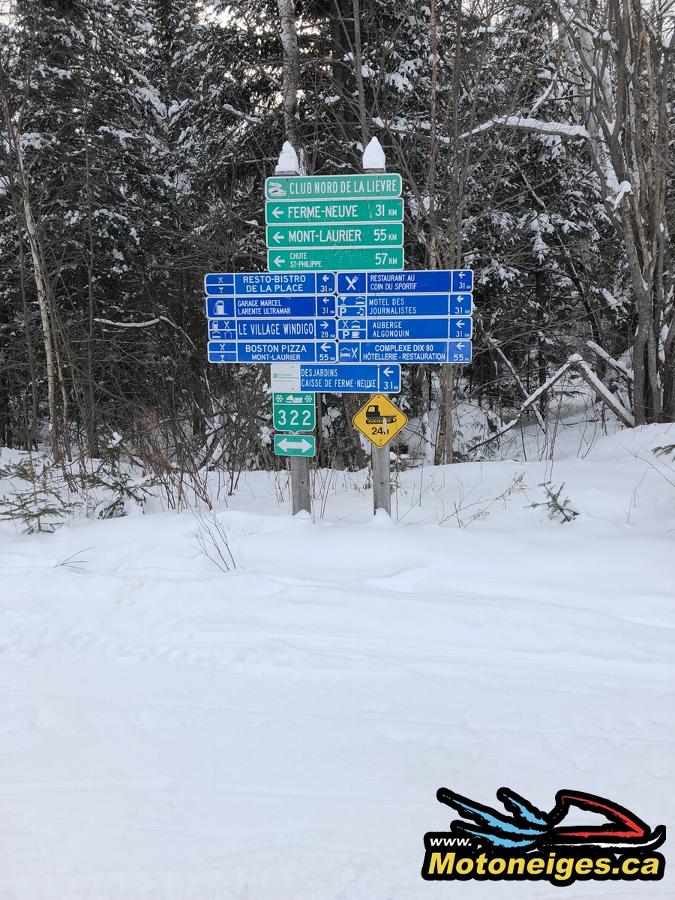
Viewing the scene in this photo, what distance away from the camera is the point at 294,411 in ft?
17.6

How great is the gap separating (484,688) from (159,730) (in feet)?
4.96

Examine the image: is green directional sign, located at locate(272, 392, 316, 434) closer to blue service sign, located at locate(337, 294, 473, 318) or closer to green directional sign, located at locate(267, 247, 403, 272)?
blue service sign, located at locate(337, 294, 473, 318)

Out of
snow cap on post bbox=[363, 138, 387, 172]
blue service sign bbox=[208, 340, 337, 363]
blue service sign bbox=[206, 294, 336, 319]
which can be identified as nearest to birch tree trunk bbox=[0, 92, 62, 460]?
blue service sign bbox=[208, 340, 337, 363]

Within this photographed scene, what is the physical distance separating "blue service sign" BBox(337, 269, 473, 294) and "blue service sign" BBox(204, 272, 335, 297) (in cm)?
15

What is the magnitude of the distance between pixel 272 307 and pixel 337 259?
0.66 metres

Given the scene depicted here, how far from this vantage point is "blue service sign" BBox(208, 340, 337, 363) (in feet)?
17.0

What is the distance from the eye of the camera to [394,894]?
1.95m

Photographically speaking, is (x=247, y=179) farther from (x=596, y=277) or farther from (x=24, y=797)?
(x=24, y=797)

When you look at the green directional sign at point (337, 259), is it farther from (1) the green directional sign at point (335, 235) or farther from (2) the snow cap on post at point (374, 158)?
(2) the snow cap on post at point (374, 158)

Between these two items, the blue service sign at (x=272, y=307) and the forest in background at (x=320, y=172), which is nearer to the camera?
the blue service sign at (x=272, y=307)

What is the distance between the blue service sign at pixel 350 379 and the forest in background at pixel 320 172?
2219mm

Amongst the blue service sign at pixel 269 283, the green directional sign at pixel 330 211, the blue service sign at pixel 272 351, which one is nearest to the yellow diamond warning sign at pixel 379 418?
the blue service sign at pixel 272 351

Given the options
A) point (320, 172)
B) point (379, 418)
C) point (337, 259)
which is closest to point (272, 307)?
point (337, 259)

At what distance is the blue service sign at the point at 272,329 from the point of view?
202 inches
